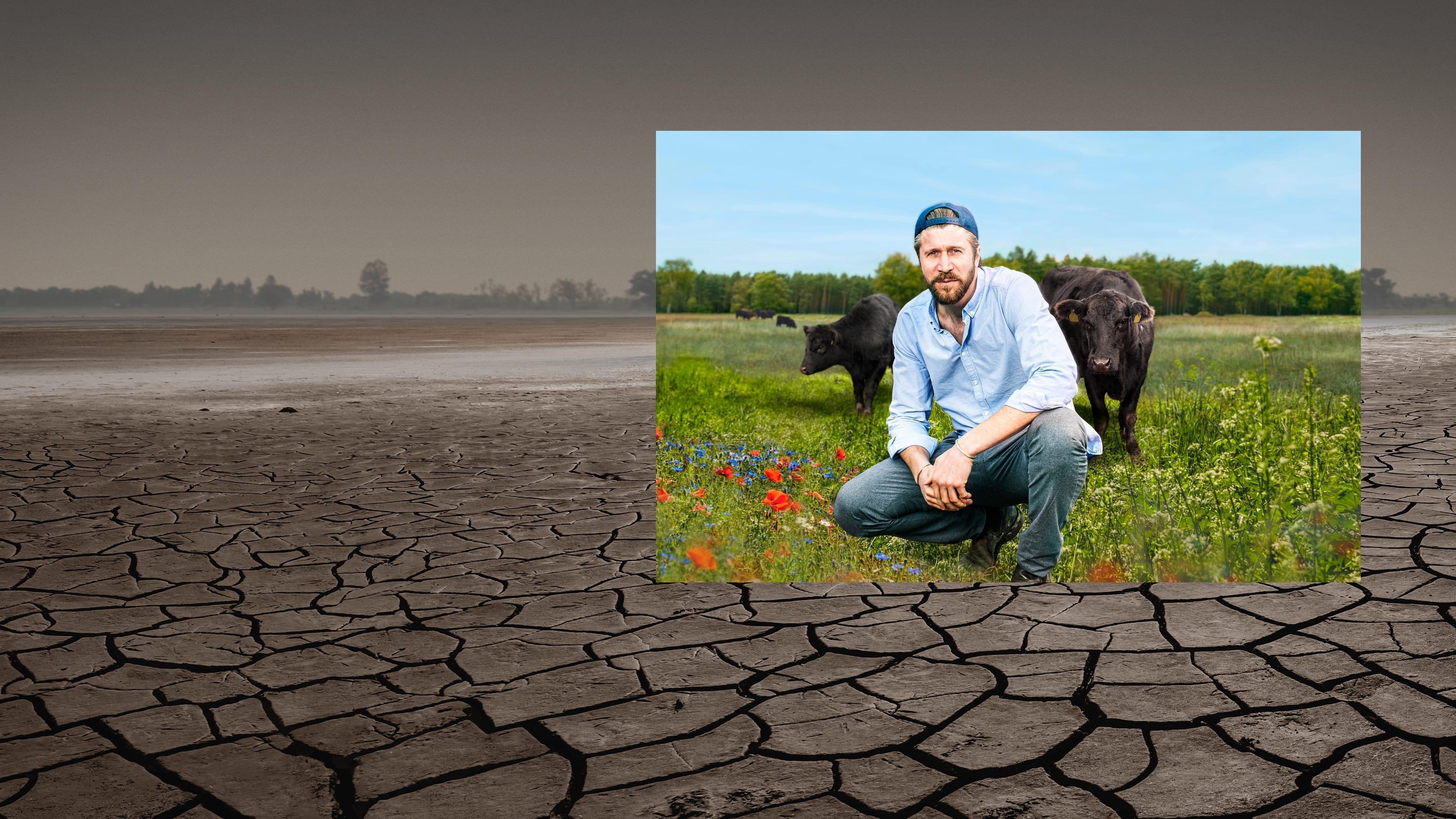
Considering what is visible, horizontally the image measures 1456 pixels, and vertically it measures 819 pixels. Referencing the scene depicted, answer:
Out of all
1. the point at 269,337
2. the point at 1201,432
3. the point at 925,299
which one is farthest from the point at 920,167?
the point at 269,337

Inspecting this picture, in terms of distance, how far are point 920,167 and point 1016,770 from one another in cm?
221

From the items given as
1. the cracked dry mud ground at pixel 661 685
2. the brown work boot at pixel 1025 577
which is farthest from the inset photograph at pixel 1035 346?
the cracked dry mud ground at pixel 661 685

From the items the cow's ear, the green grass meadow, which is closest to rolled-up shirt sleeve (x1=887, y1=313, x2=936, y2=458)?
the green grass meadow

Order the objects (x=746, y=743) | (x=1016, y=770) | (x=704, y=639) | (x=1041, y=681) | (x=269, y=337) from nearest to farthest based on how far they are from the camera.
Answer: (x=1016, y=770) < (x=746, y=743) < (x=1041, y=681) < (x=704, y=639) < (x=269, y=337)

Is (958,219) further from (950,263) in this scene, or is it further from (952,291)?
(952,291)

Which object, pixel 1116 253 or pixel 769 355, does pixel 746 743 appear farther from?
pixel 1116 253

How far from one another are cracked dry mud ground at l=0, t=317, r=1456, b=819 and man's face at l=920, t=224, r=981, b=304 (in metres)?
1.09

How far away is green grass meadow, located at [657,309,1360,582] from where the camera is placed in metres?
3.86

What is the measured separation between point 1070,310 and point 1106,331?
0.49ft

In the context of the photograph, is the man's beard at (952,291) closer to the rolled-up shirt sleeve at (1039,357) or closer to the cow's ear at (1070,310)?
the rolled-up shirt sleeve at (1039,357)

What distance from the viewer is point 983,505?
3.81 m

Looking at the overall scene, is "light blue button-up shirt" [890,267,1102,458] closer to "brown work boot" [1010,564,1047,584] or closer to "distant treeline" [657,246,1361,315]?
"distant treeline" [657,246,1361,315]

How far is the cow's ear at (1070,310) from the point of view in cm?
396

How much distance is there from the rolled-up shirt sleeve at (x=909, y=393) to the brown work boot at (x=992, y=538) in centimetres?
33
